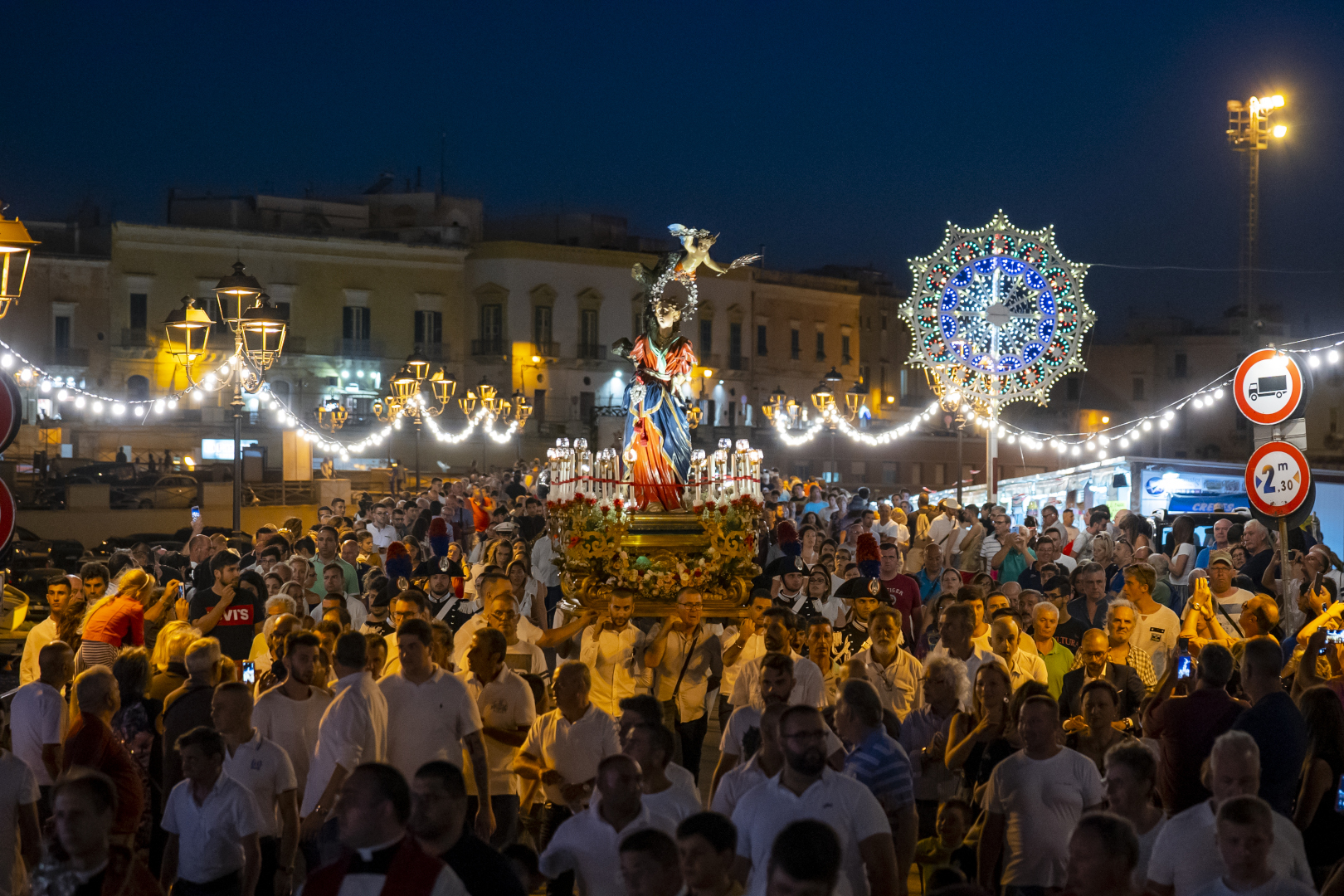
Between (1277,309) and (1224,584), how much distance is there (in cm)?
5045

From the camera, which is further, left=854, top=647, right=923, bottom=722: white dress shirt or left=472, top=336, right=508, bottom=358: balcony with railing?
left=472, top=336, right=508, bottom=358: balcony with railing

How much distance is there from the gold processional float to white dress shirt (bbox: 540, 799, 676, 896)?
7.86 meters

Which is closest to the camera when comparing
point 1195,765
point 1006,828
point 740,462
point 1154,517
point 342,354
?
point 1006,828

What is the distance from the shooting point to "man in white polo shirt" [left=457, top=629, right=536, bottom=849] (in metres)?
6.32

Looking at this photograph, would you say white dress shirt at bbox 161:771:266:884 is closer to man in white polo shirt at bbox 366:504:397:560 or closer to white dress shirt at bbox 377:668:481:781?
white dress shirt at bbox 377:668:481:781

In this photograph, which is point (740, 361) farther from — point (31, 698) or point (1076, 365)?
point (31, 698)

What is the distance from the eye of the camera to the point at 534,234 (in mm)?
54375

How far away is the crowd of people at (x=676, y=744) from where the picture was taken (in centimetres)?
393

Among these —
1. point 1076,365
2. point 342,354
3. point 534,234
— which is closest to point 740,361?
point 534,234

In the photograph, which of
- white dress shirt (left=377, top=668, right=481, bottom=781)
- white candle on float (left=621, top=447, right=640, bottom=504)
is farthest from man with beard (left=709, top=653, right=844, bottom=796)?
white candle on float (left=621, top=447, right=640, bottom=504)

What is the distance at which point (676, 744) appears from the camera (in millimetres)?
7961

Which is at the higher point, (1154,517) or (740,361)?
(740,361)

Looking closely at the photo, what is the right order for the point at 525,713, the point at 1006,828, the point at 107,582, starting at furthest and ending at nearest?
the point at 107,582 → the point at 525,713 → the point at 1006,828

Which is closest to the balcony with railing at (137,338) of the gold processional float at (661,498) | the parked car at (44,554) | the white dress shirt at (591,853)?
the parked car at (44,554)
